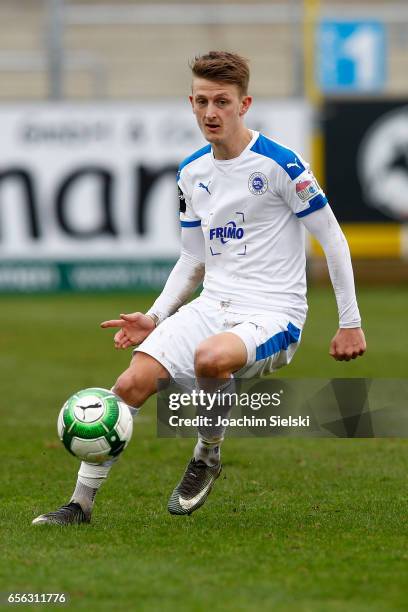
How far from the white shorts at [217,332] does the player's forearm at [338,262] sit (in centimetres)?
30

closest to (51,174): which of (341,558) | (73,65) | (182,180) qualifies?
(73,65)

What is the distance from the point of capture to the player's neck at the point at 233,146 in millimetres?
5840

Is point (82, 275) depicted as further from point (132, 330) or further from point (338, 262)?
point (338, 262)

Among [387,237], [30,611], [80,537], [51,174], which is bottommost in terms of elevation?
[387,237]

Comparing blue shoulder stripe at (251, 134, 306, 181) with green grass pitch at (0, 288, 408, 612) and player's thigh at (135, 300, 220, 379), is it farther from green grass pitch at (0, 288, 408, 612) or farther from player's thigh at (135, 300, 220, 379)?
green grass pitch at (0, 288, 408, 612)

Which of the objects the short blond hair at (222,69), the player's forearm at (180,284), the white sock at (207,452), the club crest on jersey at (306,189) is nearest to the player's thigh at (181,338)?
the player's forearm at (180,284)

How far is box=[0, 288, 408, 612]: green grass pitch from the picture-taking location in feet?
14.4

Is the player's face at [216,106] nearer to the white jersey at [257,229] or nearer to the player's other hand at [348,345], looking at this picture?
the white jersey at [257,229]

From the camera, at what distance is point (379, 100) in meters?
18.6

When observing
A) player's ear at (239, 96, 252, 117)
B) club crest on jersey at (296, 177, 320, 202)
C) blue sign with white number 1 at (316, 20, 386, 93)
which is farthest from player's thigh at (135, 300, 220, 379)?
blue sign with white number 1 at (316, 20, 386, 93)

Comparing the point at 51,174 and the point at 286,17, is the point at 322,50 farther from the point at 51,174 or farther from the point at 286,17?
the point at 51,174

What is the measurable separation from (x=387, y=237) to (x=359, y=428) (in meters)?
13.0

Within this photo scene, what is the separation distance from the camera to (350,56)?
18547mm

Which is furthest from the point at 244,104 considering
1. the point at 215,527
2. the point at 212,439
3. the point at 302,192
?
the point at 215,527
